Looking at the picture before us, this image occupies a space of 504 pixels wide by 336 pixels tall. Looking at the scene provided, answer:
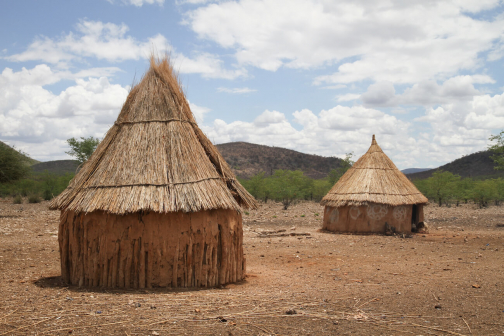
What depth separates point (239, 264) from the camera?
21.8 ft

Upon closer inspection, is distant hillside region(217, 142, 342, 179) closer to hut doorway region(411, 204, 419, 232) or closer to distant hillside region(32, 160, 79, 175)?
distant hillside region(32, 160, 79, 175)

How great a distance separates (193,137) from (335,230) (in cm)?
887

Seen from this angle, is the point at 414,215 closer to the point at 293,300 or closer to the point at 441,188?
the point at 293,300

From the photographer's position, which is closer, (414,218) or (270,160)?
(414,218)

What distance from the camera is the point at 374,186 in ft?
46.1

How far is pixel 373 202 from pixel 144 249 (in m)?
9.54

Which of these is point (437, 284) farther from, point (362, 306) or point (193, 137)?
point (193, 137)

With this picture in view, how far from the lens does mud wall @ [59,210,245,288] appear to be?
5.79m

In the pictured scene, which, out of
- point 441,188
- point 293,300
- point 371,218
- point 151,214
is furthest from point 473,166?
point 151,214

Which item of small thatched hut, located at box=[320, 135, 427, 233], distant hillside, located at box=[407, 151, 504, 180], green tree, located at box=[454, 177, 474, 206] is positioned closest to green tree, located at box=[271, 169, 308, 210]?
small thatched hut, located at box=[320, 135, 427, 233]

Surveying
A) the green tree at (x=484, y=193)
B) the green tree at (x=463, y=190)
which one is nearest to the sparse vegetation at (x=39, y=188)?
the green tree at (x=463, y=190)

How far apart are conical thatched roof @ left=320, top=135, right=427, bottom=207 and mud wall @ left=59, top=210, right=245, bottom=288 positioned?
853cm

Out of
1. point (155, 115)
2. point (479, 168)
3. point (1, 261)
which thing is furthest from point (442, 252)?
point (479, 168)

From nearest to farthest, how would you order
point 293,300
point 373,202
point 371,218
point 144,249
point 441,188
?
1. point 293,300
2. point 144,249
3. point 373,202
4. point 371,218
5. point 441,188
